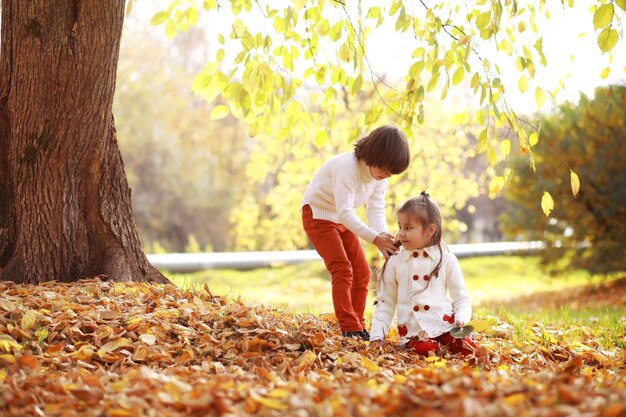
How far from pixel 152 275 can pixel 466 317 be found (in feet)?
6.98

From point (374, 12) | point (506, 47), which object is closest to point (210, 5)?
point (374, 12)

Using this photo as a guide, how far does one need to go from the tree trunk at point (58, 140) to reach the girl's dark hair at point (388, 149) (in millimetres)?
1680

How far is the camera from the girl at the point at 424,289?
353cm

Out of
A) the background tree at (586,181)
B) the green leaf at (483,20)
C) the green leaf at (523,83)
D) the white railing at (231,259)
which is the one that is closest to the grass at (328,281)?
the white railing at (231,259)

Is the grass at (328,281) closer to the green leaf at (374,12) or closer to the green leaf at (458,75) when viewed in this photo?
the green leaf at (374,12)

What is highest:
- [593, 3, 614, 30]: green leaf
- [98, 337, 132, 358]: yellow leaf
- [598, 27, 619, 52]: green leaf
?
[593, 3, 614, 30]: green leaf

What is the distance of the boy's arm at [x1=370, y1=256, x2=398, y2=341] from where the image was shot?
3.63 m

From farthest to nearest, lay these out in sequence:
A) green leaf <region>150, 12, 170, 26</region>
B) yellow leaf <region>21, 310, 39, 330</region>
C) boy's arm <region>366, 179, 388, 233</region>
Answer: boy's arm <region>366, 179, 388, 233</region>
green leaf <region>150, 12, 170, 26</region>
yellow leaf <region>21, 310, 39, 330</region>

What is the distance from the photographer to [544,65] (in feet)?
12.6

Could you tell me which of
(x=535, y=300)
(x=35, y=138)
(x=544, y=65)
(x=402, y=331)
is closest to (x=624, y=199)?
(x=535, y=300)

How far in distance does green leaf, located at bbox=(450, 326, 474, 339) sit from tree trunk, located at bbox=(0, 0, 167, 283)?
2.12 meters

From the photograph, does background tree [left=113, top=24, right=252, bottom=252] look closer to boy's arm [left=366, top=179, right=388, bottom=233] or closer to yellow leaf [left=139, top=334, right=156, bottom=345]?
boy's arm [left=366, top=179, right=388, bottom=233]

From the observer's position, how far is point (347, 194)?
3814 mm

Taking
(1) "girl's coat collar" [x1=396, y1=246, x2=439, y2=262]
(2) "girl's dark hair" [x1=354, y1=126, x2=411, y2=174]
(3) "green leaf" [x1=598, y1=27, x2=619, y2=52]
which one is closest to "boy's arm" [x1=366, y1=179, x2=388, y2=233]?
→ (2) "girl's dark hair" [x1=354, y1=126, x2=411, y2=174]
